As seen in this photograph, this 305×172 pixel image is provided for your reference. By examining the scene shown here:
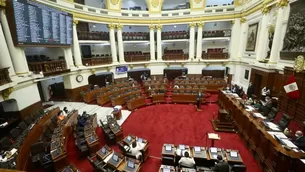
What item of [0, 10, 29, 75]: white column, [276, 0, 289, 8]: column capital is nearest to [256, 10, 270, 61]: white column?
[276, 0, 289, 8]: column capital

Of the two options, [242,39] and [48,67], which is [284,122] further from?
[48,67]

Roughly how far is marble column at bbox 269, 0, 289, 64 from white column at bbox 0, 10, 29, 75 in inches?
621

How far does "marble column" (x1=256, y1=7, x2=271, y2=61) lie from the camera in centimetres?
1104

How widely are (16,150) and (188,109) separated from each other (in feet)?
31.5

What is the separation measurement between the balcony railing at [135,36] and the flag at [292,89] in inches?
586

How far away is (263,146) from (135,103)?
27.1 feet

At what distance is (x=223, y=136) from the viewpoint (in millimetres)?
7516

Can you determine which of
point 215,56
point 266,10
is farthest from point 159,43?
point 266,10

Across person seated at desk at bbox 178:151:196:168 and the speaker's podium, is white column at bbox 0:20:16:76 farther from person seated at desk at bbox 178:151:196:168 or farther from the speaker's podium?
the speaker's podium

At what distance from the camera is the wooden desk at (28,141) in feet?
17.1

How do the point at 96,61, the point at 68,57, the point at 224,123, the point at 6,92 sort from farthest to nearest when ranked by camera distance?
the point at 96,61
the point at 68,57
the point at 224,123
the point at 6,92

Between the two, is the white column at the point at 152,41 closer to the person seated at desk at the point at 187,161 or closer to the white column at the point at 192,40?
the white column at the point at 192,40

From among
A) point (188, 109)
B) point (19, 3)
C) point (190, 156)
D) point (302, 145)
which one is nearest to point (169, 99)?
point (188, 109)

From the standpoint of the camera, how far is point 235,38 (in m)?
16.3
